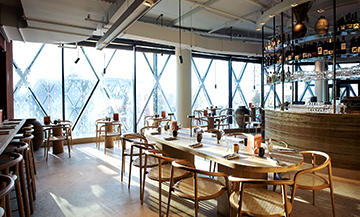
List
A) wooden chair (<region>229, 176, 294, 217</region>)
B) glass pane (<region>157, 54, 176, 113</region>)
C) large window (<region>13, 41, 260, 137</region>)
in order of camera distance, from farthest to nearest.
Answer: glass pane (<region>157, 54, 176, 113</region>) < large window (<region>13, 41, 260, 137</region>) < wooden chair (<region>229, 176, 294, 217</region>)

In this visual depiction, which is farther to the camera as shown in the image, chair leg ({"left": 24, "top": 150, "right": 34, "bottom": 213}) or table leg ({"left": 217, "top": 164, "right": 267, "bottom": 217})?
chair leg ({"left": 24, "top": 150, "right": 34, "bottom": 213})

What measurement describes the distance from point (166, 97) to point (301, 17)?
545 centimetres

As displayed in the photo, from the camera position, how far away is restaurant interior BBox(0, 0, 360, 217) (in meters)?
2.25

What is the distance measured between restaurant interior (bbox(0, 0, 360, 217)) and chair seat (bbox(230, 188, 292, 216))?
1cm

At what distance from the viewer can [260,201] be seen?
73.1 inches

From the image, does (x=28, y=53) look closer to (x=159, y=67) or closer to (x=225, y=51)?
(x=159, y=67)

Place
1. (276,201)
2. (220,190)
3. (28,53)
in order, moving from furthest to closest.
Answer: (28,53) → (220,190) → (276,201)

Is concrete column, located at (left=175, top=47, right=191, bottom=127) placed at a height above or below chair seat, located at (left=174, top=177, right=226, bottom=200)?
above

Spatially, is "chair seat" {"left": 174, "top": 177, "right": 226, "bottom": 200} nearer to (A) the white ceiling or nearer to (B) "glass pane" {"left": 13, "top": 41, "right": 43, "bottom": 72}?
(A) the white ceiling

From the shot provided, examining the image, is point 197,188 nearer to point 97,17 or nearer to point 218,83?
point 97,17

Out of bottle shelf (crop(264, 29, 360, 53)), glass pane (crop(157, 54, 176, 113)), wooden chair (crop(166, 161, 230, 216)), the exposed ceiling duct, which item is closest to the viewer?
wooden chair (crop(166, 161, 230, 216))

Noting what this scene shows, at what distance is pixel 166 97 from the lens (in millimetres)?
8750

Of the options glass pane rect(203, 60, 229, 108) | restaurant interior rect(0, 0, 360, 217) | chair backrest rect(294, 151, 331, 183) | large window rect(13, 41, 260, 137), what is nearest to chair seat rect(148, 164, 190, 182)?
restaurant interior rect(0, 0, 360, 217)

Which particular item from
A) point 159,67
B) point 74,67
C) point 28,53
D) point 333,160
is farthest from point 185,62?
point 333,160
